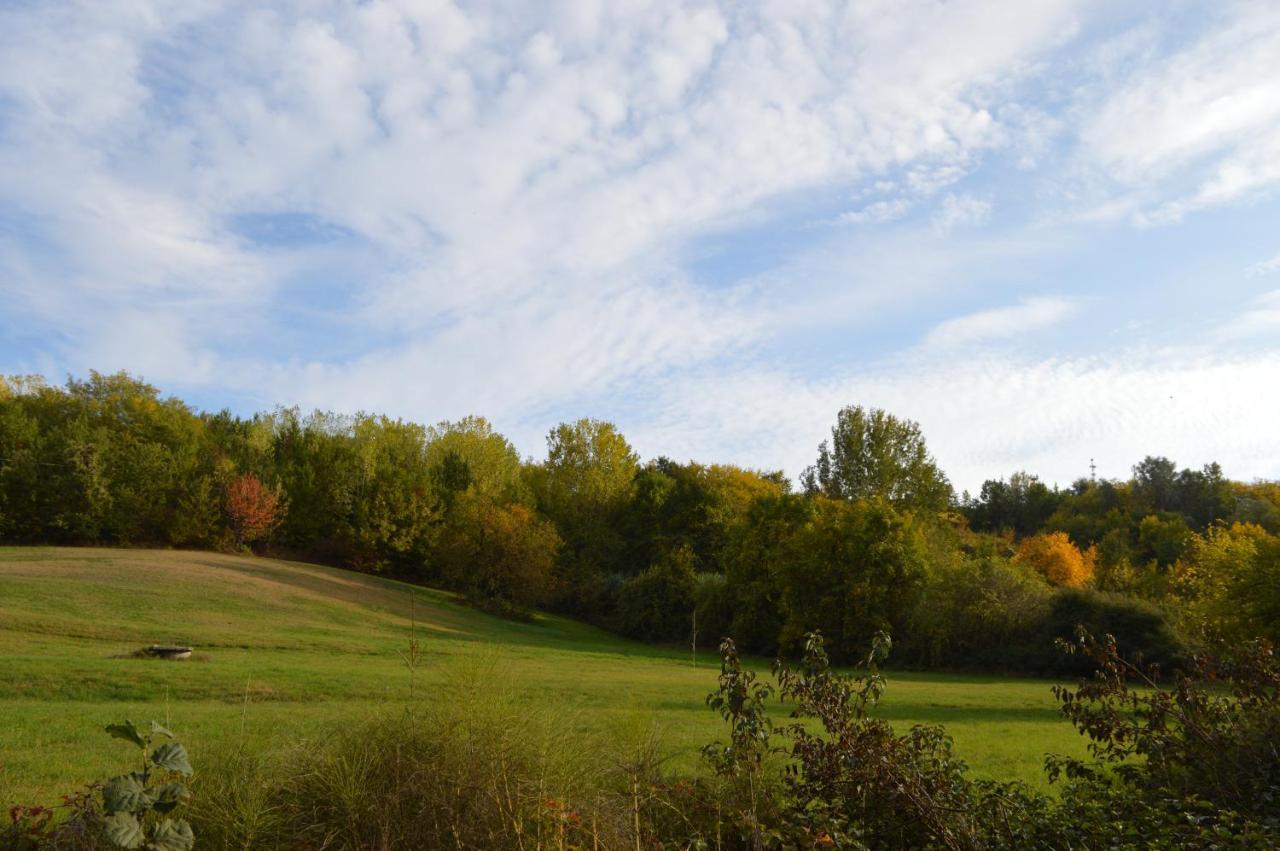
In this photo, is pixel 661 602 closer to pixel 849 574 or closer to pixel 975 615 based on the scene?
pixel 849 574

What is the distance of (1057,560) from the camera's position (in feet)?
181

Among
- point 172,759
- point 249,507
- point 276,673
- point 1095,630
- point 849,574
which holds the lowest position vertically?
point 276,673

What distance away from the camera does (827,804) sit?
21.9ft

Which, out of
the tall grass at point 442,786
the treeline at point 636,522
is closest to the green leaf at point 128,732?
the tall grass at point 442,786

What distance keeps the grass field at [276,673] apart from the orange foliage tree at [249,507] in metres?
6.62

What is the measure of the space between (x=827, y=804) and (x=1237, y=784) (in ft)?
11.2

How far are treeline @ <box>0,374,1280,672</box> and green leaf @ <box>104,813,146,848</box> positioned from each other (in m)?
34.5

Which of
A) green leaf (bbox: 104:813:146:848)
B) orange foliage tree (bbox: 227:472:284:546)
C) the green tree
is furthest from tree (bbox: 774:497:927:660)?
green leaf (bbox: 104:813:146:848)

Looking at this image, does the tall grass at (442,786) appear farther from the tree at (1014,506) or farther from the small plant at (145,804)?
the tree at (1014,506)

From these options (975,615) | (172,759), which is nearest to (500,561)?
(975,615)

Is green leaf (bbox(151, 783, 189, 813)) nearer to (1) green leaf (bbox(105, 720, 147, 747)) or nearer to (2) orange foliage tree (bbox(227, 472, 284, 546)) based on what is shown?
(1) green leaf (bbox(105, 720, 147, 747))

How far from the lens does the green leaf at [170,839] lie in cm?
487

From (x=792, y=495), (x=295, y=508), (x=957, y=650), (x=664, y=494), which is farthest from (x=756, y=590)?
(x=295, y=508)

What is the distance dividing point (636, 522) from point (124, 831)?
58691 millimetres
